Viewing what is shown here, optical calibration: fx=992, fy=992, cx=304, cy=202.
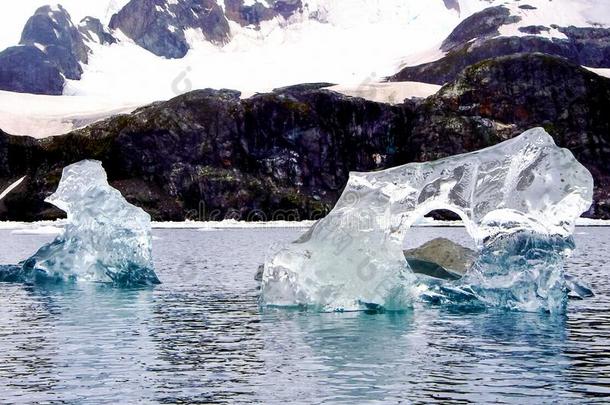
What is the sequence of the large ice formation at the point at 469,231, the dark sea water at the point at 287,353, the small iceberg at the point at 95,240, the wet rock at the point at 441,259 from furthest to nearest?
1. the small iceberg at the point at 95,240
2. the wet rock at the point at 441,259
3. the large ice formation at the point at 469,231
4. the dark sea water at the point at 287,353

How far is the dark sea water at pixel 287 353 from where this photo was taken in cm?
2570

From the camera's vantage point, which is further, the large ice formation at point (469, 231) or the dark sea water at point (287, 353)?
the large ice formation at point (469, 231)

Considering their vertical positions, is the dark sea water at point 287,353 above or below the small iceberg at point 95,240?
below

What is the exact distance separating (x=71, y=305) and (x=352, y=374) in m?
23.8

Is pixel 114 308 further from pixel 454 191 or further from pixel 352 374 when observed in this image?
pixel 352 374

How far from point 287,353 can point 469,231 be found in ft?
46.1

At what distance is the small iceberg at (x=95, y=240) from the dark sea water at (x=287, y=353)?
928cm

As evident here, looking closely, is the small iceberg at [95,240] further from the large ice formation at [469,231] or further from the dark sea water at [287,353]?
the large ice formation at [469,231]

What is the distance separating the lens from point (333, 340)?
34.8 m

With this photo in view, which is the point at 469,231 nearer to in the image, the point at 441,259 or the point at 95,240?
the point at 441,259

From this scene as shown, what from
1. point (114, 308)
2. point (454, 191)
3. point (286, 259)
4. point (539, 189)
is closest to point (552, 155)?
point (539, 189)

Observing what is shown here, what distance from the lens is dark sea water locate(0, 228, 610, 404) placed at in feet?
84.3

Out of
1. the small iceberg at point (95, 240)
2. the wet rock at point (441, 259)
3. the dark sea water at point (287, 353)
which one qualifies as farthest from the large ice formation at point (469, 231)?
the small iceberg at point (95, 240)

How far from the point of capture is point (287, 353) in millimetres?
32219
